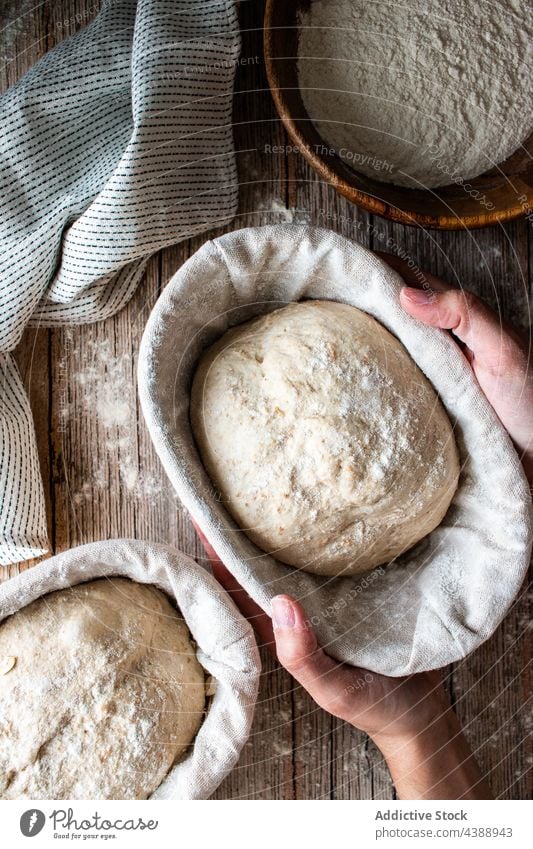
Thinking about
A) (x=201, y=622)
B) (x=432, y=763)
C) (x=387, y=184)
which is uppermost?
(x=387, y=184)

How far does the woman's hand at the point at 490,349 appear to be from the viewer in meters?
0.65

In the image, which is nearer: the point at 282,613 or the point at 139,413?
the point at 282,613

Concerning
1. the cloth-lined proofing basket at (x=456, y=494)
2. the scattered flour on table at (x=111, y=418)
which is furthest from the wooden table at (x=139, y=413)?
the cloth-lined proofing basket at (x=456, y=494)

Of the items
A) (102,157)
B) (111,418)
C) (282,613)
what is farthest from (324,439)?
(102,157)

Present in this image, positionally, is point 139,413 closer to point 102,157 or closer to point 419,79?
point 102,157

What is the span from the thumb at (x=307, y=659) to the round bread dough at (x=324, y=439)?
2.8 inches

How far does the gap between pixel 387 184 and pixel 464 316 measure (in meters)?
0.17

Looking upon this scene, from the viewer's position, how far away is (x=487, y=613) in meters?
0.65

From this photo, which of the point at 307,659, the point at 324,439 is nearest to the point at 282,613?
the point at 307,659

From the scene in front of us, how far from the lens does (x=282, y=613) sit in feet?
2.04

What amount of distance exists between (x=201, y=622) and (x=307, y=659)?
4.4 inches

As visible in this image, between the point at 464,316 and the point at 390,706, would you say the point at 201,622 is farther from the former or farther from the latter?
the point at 464,316

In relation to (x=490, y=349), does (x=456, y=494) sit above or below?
below
